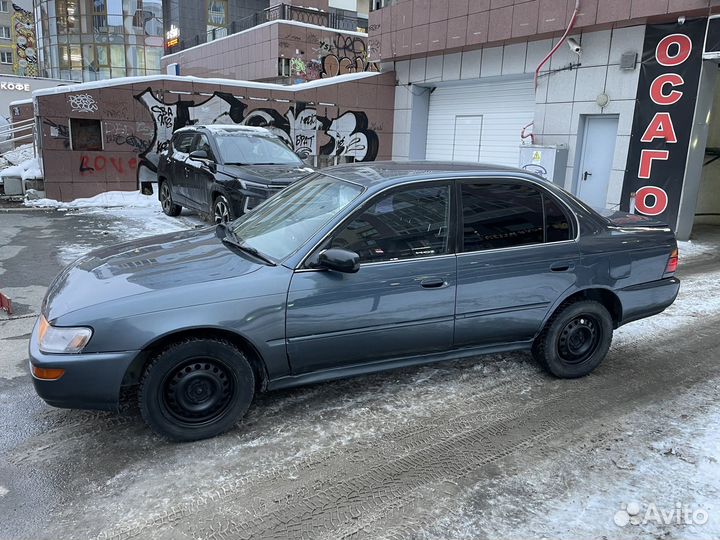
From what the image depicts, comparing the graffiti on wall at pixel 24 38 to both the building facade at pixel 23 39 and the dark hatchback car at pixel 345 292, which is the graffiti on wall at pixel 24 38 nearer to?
the building facade at pixel 23 39

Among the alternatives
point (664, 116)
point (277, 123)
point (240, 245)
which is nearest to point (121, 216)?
point (277, 123)

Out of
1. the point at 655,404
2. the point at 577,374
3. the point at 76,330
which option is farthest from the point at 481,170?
the point at 76,330

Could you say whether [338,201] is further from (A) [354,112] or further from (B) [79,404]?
(A) [354,112]

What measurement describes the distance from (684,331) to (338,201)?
13.1 feet

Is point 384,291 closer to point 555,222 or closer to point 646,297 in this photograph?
point 555,222

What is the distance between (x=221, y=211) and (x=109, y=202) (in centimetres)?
562

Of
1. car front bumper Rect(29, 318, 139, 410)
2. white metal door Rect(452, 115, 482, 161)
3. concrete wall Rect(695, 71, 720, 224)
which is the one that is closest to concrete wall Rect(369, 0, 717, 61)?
white metal door Rect(452, 115, 482, 161)

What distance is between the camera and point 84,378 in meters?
2.96

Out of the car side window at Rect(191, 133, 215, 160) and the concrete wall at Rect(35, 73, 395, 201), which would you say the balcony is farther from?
the car side window at Rect(191, 133, 215, 160)

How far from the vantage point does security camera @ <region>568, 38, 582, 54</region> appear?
11305mm

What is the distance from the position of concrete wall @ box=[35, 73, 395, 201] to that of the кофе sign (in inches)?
322

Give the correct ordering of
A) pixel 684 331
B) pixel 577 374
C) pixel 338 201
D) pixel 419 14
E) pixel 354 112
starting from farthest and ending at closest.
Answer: pixel 354 112 → pixel 419 14 → pixel 684 331 → pixel 577 374 → pixel 338 201

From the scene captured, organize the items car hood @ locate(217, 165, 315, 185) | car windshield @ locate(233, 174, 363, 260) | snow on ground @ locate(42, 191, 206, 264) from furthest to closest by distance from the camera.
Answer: snow on ground @ locate(42, 191, 206, 264)
car hood @ locate(217, 165, 315, 185)
car windshield @ locate(233, 174, 363, 260)

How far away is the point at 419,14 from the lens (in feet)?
48.3
